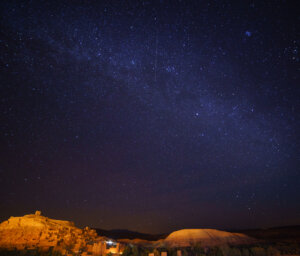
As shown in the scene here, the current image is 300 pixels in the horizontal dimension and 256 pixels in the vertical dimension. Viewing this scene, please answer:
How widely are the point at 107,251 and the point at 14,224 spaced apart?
53.7 ft

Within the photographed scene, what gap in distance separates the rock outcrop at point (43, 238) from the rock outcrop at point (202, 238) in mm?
20591

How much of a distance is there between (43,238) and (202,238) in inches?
1476

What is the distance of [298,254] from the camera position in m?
42.0

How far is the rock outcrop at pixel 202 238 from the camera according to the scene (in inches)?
2351

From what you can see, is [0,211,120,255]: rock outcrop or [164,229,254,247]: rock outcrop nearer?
[0,211,120,255]: rock outcrop

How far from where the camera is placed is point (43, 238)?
1619 inches

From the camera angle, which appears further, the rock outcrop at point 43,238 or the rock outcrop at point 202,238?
the rock outcrop at point 202,238

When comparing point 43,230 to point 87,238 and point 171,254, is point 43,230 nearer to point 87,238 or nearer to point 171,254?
point 87,238

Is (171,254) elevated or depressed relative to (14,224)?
depressed

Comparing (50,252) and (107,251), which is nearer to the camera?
(50,252)

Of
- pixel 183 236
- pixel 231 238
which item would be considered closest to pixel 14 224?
pixel 183 236

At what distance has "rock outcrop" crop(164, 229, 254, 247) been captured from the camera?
59719mm

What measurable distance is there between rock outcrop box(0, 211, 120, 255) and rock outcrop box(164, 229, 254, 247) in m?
20.6

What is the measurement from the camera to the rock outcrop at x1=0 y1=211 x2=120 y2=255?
39.1 meters
